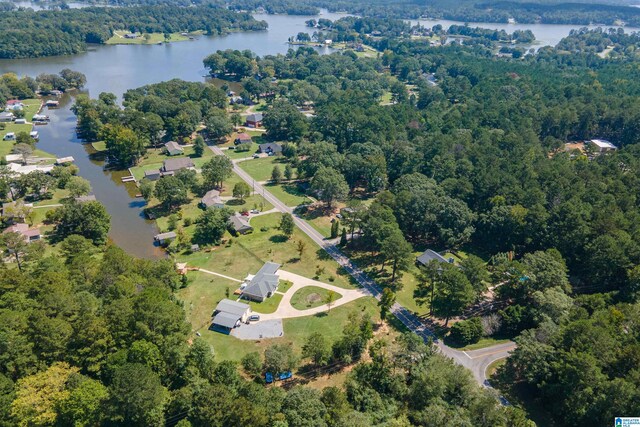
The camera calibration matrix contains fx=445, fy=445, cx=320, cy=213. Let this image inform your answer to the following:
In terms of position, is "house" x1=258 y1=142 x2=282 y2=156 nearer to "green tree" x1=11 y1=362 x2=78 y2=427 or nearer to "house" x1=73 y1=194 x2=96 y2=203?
"house" x1=73 y1=194 x2=96 y2=203

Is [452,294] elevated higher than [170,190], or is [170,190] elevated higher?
[452,294]

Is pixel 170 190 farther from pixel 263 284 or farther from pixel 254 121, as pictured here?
pixel 254 121

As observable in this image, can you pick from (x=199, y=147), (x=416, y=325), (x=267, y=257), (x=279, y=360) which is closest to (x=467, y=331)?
(x=416, y=325)

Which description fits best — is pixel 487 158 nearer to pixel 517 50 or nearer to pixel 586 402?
pixel 586 402

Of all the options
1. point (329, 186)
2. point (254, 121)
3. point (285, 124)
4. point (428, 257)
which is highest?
point (285, 124)

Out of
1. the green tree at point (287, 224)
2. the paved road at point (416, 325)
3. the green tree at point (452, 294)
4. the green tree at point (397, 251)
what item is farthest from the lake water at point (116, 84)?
the green tree at point (452, 294)

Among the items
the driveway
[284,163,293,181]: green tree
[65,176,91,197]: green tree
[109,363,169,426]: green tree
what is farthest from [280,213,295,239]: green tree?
[65,176,91,197]: green tree
